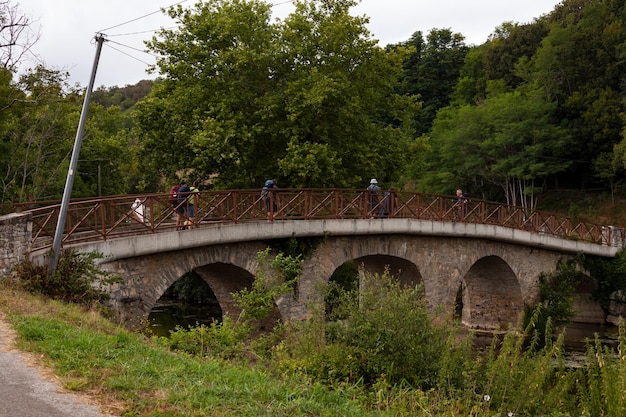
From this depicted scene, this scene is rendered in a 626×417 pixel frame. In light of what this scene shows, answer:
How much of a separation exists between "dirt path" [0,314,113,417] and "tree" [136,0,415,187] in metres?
13.1

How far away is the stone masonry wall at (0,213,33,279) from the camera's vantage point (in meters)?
9.52

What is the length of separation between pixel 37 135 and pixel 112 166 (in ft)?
24.7

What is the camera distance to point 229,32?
20.3m

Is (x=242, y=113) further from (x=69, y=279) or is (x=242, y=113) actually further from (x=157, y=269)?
(x=69, y=279)

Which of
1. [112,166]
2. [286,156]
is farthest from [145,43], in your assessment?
[112,166]

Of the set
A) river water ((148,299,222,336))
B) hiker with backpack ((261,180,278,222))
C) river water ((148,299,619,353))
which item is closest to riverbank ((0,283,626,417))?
hiker with backpack ((261,180,278,222))

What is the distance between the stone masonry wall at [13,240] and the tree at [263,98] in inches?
375

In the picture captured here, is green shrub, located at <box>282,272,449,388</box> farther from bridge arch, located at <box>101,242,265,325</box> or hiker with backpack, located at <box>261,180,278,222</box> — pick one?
hiker with backpack, located at <box>261,180,278,222</box>

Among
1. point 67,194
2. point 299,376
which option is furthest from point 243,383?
point 67,194

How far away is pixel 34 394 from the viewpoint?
552 centimetres

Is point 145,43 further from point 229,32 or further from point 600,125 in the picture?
point 600,125

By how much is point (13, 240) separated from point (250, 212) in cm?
531

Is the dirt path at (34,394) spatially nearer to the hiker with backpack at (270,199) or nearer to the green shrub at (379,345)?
the green shrub at (379,345)

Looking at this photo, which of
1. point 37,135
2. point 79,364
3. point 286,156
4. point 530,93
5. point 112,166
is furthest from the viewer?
point 530,93
